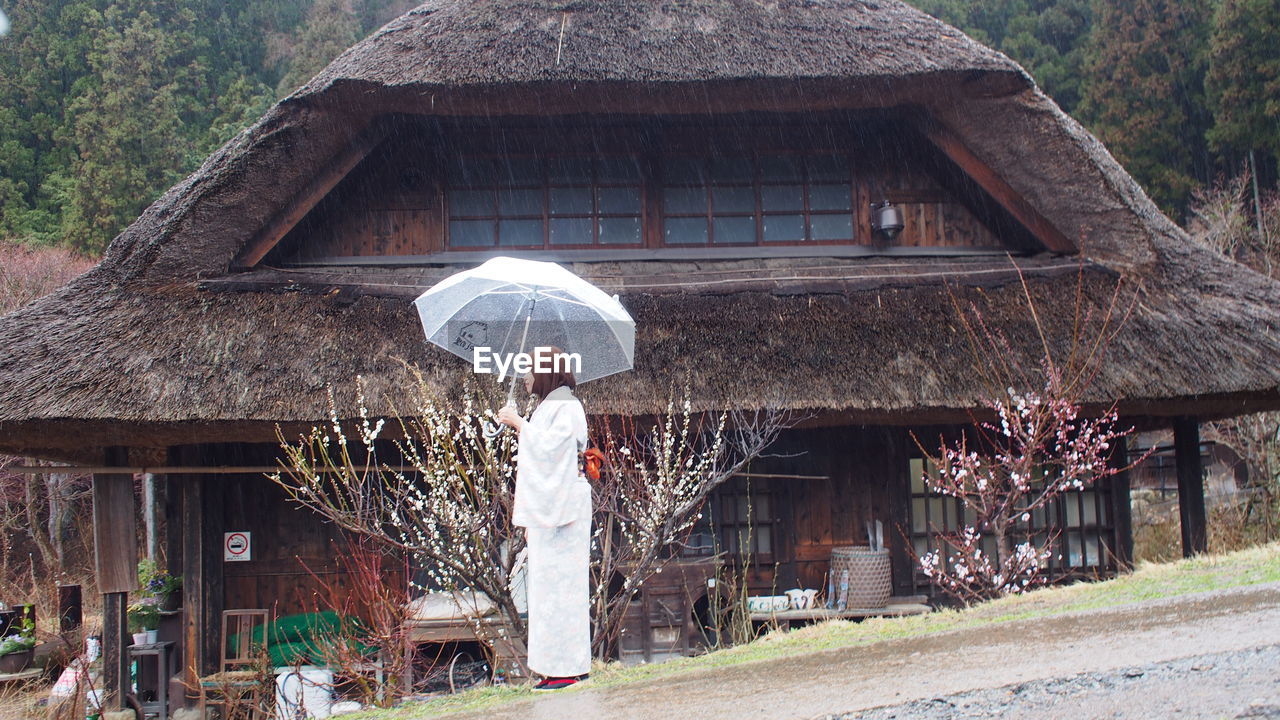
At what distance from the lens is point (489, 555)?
208 inches

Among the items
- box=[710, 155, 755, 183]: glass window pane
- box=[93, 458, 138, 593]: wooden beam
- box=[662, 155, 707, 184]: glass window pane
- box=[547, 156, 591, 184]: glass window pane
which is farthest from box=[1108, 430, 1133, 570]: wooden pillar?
box=[93, 458, 138, 593]: wooden beam

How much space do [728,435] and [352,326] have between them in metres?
3.02

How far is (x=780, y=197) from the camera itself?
860 centimetres

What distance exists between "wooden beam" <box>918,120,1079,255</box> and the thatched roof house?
1.0 inches

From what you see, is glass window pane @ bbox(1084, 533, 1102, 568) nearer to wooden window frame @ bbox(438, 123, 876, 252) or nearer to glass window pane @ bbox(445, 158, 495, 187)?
wooden window frame @ bbox(438, 123, 876, 252)

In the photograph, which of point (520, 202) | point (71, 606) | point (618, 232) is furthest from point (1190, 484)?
point (71, 606)

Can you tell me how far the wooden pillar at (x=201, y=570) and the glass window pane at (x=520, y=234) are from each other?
10.3 ft

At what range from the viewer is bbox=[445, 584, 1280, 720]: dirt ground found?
10.3ft

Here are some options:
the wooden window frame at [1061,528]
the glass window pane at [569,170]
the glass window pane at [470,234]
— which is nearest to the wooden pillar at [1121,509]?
the wooden window frame at [1061,528]

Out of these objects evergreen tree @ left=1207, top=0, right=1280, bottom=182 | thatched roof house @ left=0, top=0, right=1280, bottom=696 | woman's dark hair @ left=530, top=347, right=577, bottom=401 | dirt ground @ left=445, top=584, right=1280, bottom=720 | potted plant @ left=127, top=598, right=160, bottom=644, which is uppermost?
evergreen tree @ left=1207, top=0, right=1280, bottom=182

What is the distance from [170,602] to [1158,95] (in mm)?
19953

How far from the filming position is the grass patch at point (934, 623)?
4.67 metres

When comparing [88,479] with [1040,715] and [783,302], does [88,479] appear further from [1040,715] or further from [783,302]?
[1040,715]

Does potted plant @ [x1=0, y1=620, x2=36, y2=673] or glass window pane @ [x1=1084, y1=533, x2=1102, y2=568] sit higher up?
glass window pane @ [x1=1084, y1=533, x2=1102, y2=568]
